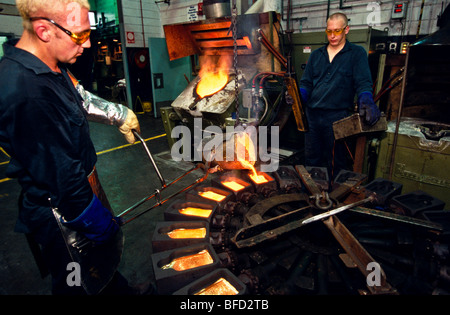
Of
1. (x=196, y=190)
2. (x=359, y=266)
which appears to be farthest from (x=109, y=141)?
(x=359, y=266)

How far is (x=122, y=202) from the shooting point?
3686mm

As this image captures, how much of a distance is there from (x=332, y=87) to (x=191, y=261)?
2.71m

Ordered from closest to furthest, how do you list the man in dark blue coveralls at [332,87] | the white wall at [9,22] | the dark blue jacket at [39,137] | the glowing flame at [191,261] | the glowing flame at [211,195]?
the dark blue jacket at [39,137], the glowing flame at [191,261], the glowing flame at [211,195], the man in dark blue coveralls at [332,87], the white wall at [9,22]

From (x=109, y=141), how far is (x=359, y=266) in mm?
6215

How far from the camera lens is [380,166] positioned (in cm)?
332

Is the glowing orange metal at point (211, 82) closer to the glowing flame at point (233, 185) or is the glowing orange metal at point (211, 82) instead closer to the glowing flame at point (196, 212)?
the glowing flame at point (233, 185)

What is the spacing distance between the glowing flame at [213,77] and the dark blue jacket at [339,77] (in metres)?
1.79

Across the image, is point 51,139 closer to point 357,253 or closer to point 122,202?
point 357,253

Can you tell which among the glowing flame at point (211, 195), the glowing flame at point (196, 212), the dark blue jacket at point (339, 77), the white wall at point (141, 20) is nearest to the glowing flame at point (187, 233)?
the glowing flame at point (196, 212)

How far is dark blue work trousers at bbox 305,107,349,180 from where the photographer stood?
3.39m

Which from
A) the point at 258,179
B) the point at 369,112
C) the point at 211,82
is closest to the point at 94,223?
the point at 258,179

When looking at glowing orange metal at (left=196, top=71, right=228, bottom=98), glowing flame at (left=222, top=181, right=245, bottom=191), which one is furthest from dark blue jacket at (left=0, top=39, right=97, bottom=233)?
glowing orange metal at (left=196, top=71, right=228, bottom=98)

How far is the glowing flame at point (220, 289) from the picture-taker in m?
1.46
